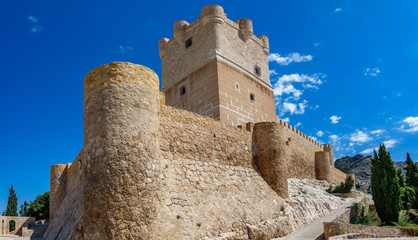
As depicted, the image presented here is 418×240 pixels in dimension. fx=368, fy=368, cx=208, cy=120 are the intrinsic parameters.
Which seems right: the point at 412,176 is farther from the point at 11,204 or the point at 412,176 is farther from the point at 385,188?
the point at 11,204

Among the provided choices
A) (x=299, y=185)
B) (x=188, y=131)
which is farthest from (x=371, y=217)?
(x=188, y=131)

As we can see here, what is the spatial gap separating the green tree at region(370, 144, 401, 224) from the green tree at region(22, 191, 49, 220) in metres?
23.9

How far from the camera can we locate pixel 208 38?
20172 millimetres

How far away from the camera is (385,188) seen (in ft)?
51.8

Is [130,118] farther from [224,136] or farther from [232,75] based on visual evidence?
[232,75]

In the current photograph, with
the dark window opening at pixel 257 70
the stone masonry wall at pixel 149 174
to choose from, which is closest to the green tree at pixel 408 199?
the stone masonry wall at pixel 149 174

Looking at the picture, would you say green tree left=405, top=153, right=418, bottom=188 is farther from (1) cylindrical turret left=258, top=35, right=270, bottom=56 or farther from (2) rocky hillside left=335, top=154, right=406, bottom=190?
(2) rocky hillside left=335, top=154, right=406, bottom=190

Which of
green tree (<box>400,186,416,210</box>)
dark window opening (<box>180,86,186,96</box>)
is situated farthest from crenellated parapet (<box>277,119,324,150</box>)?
green tree (<box>400,186,416,210</box>)

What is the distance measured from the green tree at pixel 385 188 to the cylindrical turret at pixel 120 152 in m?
10.8

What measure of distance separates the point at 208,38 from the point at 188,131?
30.5 feet

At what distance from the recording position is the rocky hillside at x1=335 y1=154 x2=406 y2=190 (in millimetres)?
55213

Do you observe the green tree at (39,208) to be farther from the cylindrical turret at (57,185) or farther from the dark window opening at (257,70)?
the dark window opening at (257,70)

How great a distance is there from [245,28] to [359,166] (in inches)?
1847

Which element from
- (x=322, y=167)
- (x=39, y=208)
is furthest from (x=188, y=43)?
(x=39, y=208)
